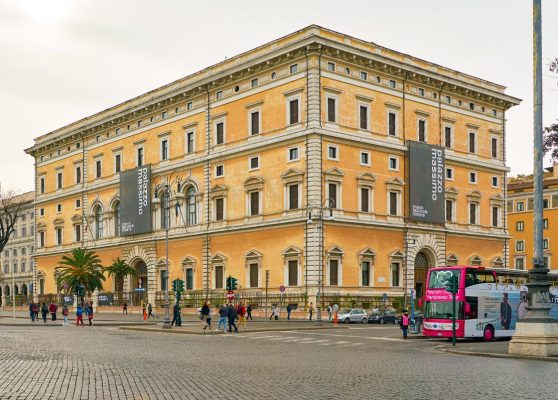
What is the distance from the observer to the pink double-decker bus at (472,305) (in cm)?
3553

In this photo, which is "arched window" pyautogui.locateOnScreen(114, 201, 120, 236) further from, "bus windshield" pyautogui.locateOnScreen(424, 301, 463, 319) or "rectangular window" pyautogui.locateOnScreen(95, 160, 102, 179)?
"bus windshield" pyautogui.locateOnScreen(424, 301, 463, 319)

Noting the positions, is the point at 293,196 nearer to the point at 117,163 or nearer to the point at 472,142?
the point at 472,142

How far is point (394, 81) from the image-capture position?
62375 millimetres

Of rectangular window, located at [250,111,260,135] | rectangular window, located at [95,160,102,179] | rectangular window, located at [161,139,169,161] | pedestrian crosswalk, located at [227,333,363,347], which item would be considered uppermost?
rectangular window, located at [250,111,260,135]

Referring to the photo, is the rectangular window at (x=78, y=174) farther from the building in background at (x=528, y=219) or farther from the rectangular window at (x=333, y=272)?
the building in background at (x=528, y=219)

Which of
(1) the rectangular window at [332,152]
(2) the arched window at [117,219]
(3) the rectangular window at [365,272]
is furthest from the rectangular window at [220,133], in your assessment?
(2) the arched window at [117,219]

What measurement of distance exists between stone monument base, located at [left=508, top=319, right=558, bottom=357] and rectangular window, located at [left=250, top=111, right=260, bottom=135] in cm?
3889

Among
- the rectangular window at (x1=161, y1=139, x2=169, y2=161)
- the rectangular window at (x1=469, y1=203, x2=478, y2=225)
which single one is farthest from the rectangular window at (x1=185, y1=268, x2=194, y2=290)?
the rectangular window at (x1=469, y1=203, x2=478, y2=225)

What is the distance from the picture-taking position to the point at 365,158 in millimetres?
59844

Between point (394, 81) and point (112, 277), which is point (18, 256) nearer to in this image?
point (112, 277)

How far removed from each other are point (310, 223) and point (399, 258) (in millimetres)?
9785

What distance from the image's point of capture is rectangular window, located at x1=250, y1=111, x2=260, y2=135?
6166 centimetres

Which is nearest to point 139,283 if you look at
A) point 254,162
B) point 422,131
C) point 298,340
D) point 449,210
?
point 254,162

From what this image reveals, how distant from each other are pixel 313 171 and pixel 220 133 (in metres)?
12.6
